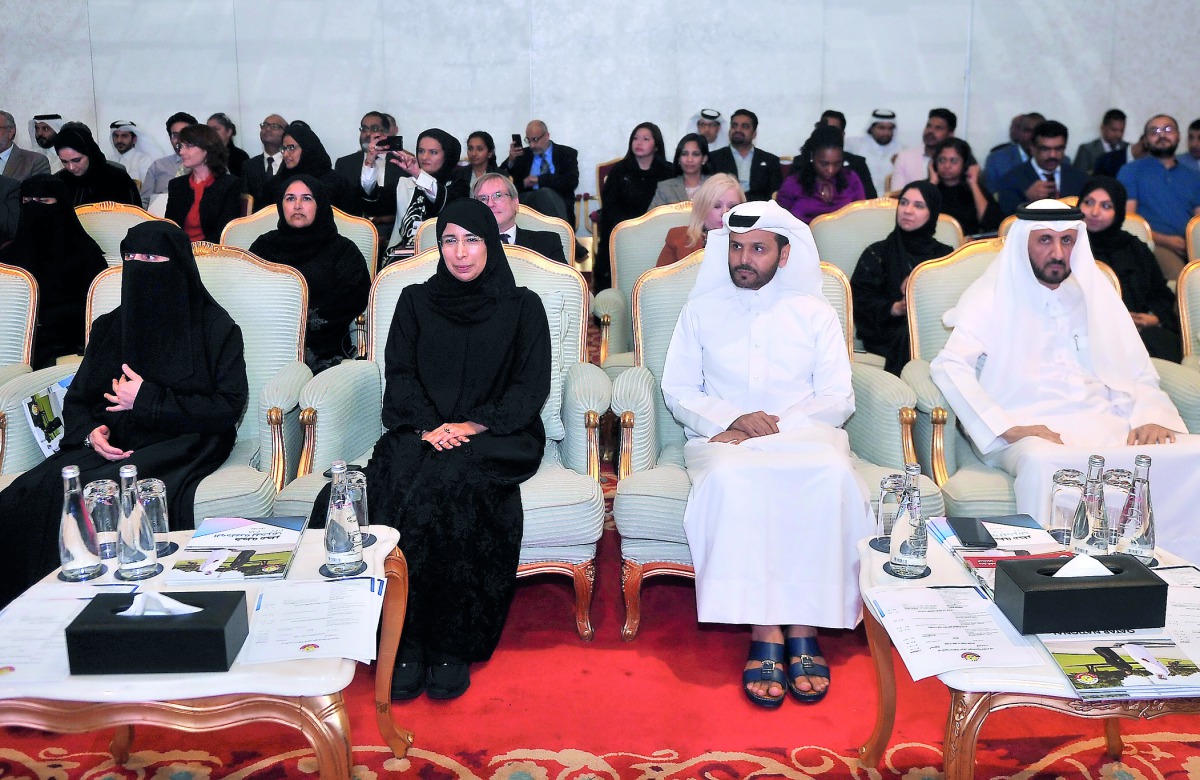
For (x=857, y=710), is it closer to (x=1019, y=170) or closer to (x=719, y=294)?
(x=719, y=294)

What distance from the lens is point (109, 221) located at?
17.7 ft

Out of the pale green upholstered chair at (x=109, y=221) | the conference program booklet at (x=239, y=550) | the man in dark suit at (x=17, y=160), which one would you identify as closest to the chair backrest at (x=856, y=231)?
the conference program booklet at (x=239, y=550)

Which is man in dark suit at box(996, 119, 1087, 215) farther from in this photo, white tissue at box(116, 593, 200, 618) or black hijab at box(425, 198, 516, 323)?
white tissue at box(116, 593, 200, 618)

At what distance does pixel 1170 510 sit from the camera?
312cm

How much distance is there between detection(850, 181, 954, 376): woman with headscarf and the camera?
4.44m

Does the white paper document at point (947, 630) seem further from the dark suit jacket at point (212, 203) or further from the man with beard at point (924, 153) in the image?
the man with beard at point (924, 153)

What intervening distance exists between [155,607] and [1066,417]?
2805 millimetres

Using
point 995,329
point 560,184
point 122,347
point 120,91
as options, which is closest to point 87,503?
point 122,347

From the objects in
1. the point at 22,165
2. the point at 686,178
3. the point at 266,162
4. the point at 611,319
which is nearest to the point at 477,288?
the point at 611,319

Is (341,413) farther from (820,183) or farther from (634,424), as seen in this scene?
(820,183)

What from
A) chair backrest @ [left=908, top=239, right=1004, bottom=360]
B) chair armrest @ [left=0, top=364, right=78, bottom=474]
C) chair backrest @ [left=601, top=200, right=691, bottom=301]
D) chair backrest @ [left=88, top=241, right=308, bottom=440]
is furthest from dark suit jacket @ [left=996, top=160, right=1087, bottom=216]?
chair armrest @ [left=0, top=364, right=78, bottom=474]

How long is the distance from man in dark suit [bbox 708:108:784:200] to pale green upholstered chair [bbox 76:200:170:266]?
12.6ft

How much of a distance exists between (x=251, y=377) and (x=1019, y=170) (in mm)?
5439

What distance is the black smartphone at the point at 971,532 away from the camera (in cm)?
236
